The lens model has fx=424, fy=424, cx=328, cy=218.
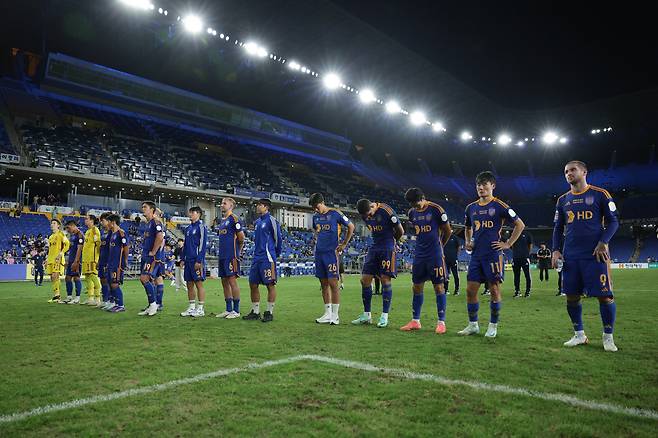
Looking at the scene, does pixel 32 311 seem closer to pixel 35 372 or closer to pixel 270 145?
pixel 35 372

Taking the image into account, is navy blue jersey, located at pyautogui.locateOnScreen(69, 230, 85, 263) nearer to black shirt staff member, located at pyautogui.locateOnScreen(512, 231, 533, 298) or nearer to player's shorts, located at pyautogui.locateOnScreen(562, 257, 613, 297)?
player's shorts, located at pyautogui.locateOnScreen(562, 257, 613, 297)

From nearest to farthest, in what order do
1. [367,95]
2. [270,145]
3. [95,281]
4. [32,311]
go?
1. [32,311]
2. [95,281]
3. [367,95]
4. [270,145]

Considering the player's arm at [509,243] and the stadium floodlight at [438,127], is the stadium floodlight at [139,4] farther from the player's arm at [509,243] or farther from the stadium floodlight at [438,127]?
the stadium floodlight at [438,127]

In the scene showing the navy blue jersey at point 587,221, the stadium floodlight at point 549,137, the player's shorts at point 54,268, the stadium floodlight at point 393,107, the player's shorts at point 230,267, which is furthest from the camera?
the stadium floodlight at point 549,137

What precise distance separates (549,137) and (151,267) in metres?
58.6

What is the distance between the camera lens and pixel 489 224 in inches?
260

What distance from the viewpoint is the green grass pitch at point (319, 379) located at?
2.90 meters

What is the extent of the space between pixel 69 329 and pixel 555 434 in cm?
758

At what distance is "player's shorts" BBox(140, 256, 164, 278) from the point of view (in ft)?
31.0

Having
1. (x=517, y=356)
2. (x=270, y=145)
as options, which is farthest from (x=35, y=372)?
(x=270, y=145)

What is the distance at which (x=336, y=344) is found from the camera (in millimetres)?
5730

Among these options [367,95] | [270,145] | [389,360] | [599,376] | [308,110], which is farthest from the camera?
[270,145]

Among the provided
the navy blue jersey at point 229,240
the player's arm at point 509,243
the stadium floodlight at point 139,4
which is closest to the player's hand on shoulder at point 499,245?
the player's arm at point 509,243

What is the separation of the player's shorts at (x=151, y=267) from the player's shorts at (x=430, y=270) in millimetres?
5866
